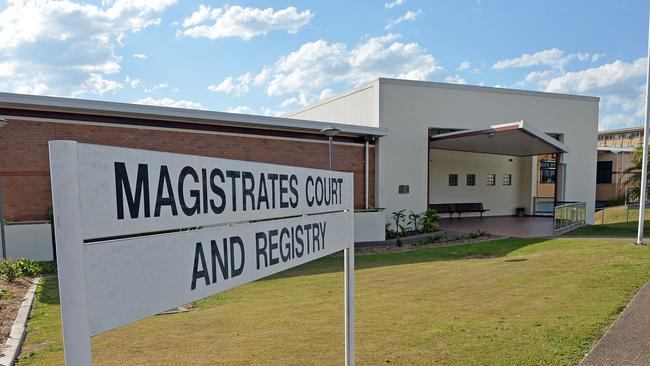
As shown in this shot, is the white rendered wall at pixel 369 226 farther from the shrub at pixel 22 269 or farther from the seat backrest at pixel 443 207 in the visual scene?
the shrub at pixel 22 269

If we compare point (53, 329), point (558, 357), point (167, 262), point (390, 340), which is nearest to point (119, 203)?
point (167, 262)

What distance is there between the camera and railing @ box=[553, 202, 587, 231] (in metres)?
16.5

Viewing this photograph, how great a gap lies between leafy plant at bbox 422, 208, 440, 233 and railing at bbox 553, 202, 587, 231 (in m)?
4.43

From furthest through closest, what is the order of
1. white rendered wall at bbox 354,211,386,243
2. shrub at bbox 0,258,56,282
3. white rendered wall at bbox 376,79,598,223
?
white rendered wall at bbox 376,79,598,223 → white rendered wall at bbox 354,211,386,243 → shrub at bbox 0,258,56,282

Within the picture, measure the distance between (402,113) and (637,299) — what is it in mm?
12725

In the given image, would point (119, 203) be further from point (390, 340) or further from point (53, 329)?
point (53, 329)

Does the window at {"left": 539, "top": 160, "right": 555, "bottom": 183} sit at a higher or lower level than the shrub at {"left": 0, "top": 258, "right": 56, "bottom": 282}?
higher

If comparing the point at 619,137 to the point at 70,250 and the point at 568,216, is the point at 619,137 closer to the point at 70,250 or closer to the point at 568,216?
the point at 568,216

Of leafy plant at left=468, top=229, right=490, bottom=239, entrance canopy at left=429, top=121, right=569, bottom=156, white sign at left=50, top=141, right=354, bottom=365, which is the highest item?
entrance canopy at left=429, top=121, right=569, bottom=156

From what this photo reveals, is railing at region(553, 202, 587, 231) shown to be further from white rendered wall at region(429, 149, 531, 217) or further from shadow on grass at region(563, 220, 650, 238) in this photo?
white rendered wall at region(429, 149, 531, 217)

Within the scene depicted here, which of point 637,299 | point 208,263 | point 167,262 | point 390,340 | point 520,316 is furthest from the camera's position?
point 637,299

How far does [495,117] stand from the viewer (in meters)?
20.1

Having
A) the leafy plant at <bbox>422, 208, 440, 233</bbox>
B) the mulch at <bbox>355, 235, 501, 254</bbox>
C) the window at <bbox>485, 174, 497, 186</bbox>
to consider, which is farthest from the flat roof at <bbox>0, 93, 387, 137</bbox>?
the window at <bbox>485, 174, 497, 186</bbox>

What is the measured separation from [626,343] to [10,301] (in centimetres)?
871
